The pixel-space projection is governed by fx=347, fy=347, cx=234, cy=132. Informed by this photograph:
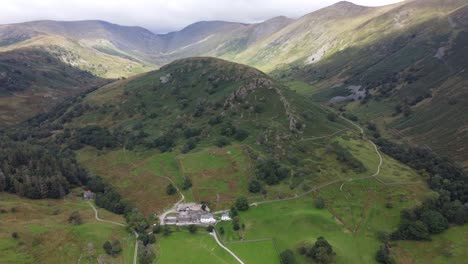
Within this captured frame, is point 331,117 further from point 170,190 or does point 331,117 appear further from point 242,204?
point 170,190

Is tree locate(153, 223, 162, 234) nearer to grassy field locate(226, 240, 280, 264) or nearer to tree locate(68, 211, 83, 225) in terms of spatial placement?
grassy field locate(226, 240, 280, 264)

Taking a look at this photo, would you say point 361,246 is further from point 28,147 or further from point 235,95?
point 28,147

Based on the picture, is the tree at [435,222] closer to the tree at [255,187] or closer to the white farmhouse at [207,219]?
the tree at [255,187]

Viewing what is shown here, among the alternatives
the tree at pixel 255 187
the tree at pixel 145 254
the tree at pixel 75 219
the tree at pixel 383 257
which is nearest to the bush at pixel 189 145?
the tree at pixel 255 187

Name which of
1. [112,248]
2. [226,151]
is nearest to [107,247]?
[112,248]

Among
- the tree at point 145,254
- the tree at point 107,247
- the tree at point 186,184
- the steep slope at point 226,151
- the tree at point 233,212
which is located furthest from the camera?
the tree at point 186,184

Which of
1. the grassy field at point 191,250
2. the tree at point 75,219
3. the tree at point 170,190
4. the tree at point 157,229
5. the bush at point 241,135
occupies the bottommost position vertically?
the grassy field at point 191,250

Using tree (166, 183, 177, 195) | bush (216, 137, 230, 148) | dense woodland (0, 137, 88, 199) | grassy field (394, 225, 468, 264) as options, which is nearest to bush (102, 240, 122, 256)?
tree (166, 183, 177, 195)
